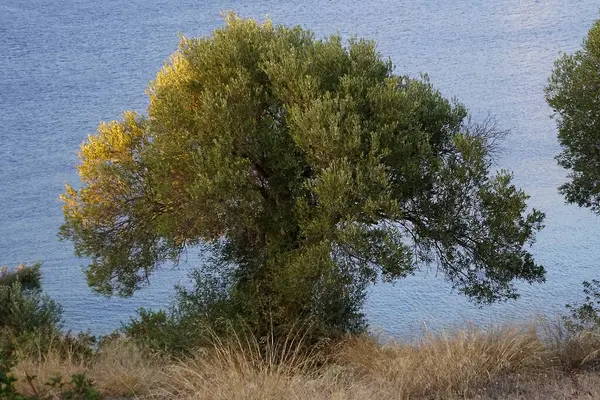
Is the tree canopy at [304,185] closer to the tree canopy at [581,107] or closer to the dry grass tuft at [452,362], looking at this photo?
the tree canopy at [581,107]

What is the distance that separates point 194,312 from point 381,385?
4.26 meters

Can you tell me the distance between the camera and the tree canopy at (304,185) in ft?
33.6

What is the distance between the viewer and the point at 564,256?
1948cm

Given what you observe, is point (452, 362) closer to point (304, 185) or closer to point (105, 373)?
point (304, 185)

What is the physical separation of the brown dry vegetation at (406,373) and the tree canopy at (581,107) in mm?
2805

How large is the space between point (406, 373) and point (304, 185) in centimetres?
300

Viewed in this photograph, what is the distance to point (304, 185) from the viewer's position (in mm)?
10312

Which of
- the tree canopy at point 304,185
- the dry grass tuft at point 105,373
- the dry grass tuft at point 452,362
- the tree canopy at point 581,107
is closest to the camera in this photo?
the dry grass tuft at point 452,362

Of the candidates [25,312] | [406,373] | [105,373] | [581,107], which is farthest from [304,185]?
[25,312]

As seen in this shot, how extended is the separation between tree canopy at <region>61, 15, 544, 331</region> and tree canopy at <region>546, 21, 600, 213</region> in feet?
3.70

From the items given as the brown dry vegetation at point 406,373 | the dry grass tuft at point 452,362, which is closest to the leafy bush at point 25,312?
the brown dry vegetation at point 406,373

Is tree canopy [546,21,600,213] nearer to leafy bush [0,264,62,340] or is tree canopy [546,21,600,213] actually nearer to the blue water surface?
leafy bush [0,264,62,340]

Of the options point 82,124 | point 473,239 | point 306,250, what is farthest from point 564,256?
point 82,124

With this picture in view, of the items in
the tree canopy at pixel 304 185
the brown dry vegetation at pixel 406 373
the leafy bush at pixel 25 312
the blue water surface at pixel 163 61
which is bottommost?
the brown dry vegetation at pixel 406 373
